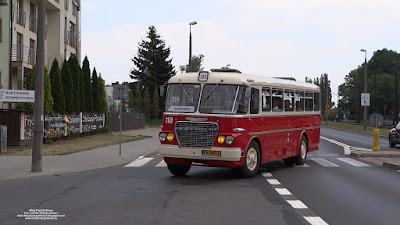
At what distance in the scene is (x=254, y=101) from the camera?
1323 centimetres

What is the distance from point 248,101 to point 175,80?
6.34 ft

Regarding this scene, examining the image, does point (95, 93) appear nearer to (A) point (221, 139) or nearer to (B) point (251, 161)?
(B) point (251, 161)

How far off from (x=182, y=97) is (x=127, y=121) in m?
37.3

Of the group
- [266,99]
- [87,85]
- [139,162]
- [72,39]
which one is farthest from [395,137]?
[72,39]

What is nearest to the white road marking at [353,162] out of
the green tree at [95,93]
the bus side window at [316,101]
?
the bus side window at [316,101]

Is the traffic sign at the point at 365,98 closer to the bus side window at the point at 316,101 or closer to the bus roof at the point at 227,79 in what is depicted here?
the bus side window at the point at 316,101

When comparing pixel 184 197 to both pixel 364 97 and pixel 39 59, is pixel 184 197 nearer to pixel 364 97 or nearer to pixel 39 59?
pixel 39 59

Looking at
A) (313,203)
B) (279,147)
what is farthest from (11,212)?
(279,147)

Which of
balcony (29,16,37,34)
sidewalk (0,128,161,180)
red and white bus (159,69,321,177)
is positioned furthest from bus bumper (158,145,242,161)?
balcony (29,16,37,34)

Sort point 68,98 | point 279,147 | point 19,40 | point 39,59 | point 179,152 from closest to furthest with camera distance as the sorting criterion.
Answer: point 179,152, point 39,59, point 279,147, point 68,98, point 19,40

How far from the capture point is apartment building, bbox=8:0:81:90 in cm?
3284

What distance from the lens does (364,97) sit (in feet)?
148

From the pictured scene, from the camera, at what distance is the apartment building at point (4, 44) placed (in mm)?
30469

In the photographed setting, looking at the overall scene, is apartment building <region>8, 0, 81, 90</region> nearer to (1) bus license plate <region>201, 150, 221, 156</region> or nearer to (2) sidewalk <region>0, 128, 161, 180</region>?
(2) sidewalk <region>0, 128, 161, 180</region>
